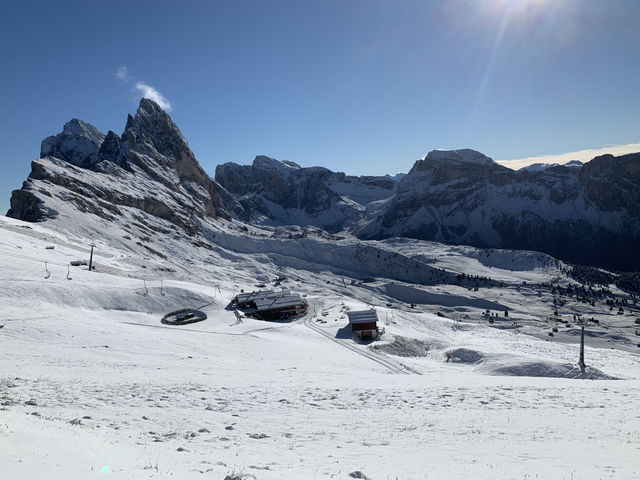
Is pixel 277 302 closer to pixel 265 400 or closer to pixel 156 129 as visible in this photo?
pixel 265 400

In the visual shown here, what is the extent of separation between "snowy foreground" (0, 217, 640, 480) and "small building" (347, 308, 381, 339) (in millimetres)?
1656

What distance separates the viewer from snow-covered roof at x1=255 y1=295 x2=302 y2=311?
2205 inches

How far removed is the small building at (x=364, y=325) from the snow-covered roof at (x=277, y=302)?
38.3 ft

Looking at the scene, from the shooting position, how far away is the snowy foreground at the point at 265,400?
1052 cm

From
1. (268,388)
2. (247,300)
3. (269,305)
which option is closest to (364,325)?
(269,305)

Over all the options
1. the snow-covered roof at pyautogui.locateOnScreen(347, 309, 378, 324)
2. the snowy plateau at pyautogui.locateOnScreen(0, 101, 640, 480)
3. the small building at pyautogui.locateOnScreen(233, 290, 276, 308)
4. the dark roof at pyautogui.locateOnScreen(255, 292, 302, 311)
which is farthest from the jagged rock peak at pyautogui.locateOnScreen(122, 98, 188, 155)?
the snow-covered roof at pyautogui.locateOnScreen(347, 309, 378, 324)

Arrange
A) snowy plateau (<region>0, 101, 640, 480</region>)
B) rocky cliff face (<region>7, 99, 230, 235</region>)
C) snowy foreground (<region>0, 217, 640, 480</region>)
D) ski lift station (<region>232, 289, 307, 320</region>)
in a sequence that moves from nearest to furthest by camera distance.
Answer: snowy foreground (<region>0, 217, 640, 480</region>) < snowy plateau (<region>0, 101, 640, 480</region>) < ski lift station (<region>232, 289, 307, 320</region>) < rocky cliff face (<region>7, 99, 230, 235</region>)

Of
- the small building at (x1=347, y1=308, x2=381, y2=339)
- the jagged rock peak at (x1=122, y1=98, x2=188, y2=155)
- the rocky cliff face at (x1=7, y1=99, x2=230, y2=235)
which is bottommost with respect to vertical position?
the small building at (x1=347, y1=308, x2=381, y2=339)

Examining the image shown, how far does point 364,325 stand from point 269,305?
14.5 meters

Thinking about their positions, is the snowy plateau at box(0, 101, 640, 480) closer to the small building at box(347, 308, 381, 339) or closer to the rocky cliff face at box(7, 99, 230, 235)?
the small building at box(347, 308, 381, 339)

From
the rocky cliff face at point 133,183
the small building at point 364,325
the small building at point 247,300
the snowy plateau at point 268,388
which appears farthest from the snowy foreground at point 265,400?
the rocky cliff face at point 133,183

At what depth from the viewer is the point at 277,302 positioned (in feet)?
190

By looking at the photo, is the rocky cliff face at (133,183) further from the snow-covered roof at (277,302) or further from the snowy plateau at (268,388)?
the snow-covered roof at (277,302)

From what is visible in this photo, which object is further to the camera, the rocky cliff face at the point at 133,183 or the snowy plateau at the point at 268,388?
the rocky cliff face at the point at 133,183
